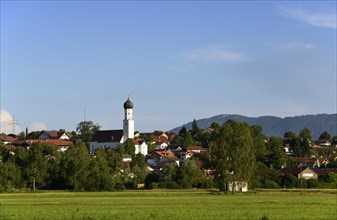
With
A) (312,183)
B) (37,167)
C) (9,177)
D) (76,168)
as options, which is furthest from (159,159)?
(9,177)

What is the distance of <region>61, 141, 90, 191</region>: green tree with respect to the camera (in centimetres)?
11963

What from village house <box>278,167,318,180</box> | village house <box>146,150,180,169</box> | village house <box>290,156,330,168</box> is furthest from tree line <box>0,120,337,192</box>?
village house <box>146,150,180,169</box>

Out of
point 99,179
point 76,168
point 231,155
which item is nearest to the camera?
point 231,155

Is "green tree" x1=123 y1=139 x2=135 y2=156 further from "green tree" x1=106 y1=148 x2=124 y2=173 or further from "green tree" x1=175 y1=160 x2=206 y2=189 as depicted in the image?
"green tree" x1=175 y1=160 x2=206 y2=189

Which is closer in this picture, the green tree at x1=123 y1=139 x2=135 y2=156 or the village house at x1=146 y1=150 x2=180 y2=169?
the village house at x1=146 y1=150 x2=180 y2=169

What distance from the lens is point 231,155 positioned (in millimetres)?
105438

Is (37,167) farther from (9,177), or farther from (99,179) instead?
(99,179)

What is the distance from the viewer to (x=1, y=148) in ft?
545

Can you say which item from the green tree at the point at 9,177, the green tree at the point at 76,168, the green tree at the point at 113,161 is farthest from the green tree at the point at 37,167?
the green tree at the point at 113,161

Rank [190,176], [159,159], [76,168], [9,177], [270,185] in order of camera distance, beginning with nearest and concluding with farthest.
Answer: [9,177] < [76,168] < [270,185] < [190,176] < [159,159]

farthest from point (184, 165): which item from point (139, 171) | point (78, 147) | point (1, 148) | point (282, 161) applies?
point (1, 148)

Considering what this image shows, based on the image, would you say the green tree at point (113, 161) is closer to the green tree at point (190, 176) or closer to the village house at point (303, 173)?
the green tree at point (190, 176)

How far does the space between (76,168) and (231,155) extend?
31.0 meters

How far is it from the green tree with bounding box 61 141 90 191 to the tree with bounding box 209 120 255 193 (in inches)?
1037
